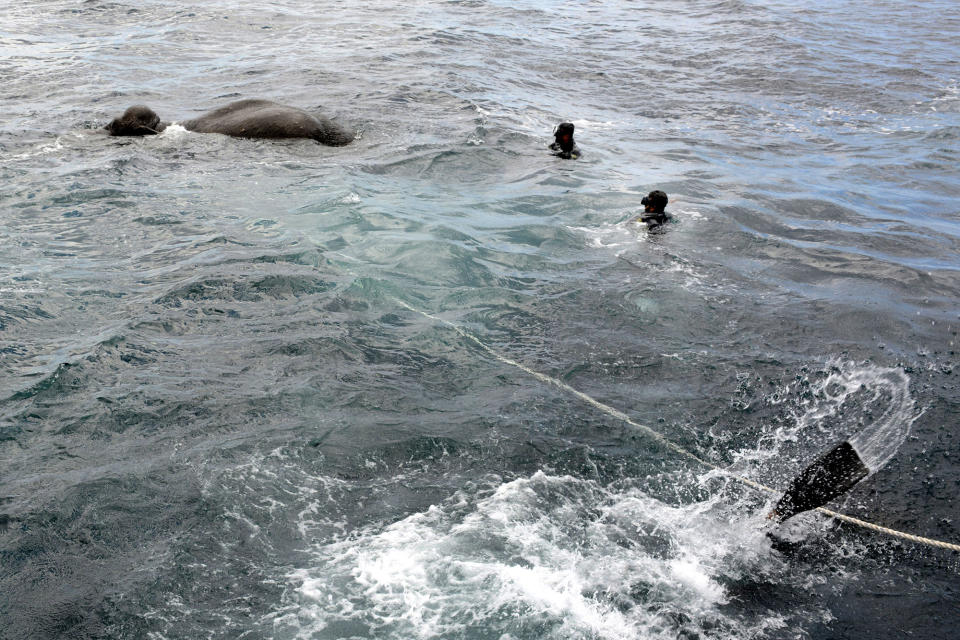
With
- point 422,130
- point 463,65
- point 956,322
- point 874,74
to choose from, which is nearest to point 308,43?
point 463,65

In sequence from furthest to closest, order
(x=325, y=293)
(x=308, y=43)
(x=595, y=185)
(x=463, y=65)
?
(x=308, y=43) < (x=463, y=65) < (x=595, y=185) < (x=325, y=293)

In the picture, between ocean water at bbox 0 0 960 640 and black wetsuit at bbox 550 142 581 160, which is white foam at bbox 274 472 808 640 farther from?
black wetsuit at bbox 550 142 581 160

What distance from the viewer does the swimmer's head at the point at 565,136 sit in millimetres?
10992

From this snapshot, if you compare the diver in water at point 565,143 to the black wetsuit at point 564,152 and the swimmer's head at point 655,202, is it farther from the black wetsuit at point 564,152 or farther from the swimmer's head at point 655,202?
the swimmer's head at point 655,202

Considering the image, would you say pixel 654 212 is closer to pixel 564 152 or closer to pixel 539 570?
pixel 564 152

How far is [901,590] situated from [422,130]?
9545 mm

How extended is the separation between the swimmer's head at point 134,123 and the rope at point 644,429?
6150mm

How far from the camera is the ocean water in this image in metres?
3.90

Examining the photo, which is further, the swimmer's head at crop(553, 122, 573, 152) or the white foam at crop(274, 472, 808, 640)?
the swimmer's head at crop(553, 122, 573, 152)

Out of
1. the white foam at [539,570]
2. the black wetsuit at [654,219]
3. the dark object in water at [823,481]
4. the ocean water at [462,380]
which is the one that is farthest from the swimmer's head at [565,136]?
the dark object in water at [823,481]

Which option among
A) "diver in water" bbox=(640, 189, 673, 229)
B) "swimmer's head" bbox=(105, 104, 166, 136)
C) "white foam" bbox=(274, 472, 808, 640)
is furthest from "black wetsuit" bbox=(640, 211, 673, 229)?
"swimmer's head" bbox=(105, 104, 166, 136)

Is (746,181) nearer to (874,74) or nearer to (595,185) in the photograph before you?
(595,185)

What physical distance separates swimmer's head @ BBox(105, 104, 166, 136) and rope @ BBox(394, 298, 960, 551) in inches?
242

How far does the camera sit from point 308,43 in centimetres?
1808
